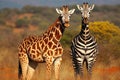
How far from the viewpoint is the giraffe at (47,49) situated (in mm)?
16859

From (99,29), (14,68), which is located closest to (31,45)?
(14,68)

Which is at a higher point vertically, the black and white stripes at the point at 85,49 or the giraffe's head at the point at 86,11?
the giraffe's head at the point at 86,11

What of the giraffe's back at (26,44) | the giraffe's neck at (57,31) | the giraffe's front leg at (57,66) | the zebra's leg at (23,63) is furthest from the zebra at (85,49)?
the zebra's leg at (23,63)

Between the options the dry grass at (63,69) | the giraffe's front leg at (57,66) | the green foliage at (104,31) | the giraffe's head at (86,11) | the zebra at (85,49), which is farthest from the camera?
the green foliage at (104,31)

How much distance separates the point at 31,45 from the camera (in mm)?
17375

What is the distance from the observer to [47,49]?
16969 millimetres

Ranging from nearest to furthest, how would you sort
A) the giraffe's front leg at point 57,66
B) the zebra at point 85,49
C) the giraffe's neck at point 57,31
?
the giraffe's front leg at point 57,66
the giraffe's neck at point 57,31
the zebra at point 85,49

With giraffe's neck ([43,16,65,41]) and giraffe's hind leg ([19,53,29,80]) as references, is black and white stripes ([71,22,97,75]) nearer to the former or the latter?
giraffe's neck ([43,16,65,41])

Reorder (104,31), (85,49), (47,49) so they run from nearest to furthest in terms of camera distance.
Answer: (47,49)
(85,49)
(104,31)

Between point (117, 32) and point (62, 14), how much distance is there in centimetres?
1775

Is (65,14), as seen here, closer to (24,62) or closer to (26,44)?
(26,44)

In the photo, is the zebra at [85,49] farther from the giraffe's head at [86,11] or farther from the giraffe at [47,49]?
the giraffe at [47,49]

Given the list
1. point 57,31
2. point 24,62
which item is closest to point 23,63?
point 24,62

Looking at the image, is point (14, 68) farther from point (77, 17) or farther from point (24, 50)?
point (77, 17)
